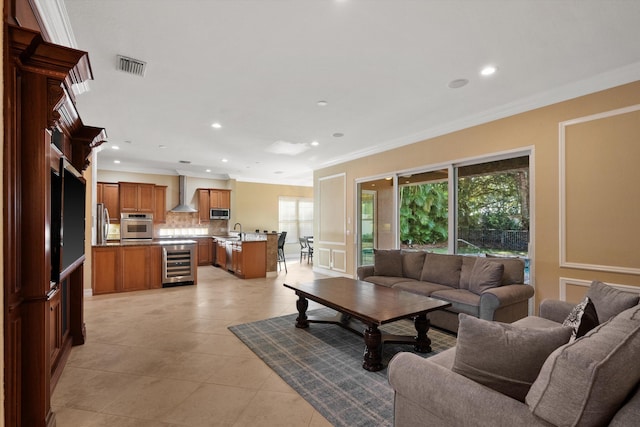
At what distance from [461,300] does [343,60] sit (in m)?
2.86

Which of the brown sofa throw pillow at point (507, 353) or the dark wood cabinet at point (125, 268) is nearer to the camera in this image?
the brown sofa throw pillow at point (507, 353)

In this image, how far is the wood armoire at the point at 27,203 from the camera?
1.45 metres

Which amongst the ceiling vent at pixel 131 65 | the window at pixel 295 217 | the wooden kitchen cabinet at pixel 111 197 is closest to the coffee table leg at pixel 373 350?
the ceiling vent at pixel 131 65

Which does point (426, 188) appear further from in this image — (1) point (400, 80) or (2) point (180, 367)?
(2) point (180, 367)

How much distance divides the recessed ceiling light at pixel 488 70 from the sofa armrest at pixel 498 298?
227cm

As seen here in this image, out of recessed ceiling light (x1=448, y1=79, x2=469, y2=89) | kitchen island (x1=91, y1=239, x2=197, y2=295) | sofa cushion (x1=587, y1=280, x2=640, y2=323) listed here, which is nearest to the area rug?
sofa cushion (x1=587, y1=280, x2=640, y2=323)

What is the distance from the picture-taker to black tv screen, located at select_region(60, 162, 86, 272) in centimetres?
242

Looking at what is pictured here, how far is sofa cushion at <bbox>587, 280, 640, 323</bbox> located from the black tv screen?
3.88m

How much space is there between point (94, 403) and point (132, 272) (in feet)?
13.0

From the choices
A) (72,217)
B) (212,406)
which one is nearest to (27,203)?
(72,217)

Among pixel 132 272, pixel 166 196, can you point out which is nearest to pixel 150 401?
pixel 132 272

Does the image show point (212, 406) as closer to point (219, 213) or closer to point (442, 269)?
point (442, 269)

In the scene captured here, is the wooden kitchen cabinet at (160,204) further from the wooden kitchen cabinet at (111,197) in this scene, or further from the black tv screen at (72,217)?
the black tv screen at (72,217)

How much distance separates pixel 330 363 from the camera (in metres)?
2.77
